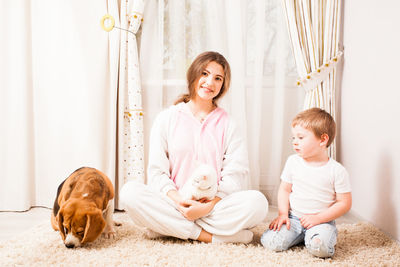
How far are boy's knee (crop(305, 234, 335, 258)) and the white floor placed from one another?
66 cm

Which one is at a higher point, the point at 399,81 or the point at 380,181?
the point at 399,81

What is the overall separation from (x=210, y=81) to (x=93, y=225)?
894mm

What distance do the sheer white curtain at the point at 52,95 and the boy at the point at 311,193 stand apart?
3.71 feet

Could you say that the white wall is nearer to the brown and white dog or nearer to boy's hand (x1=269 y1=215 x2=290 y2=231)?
boy's hand (x1=269 y1=215 x2=290 y2=231)

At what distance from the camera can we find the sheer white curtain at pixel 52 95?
234 centimetres

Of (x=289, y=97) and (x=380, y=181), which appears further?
(x=289, y=97)

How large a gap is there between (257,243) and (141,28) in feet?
4.93

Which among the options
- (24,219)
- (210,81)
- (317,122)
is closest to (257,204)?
(317,122)

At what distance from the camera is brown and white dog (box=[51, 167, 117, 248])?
1602 millimetres

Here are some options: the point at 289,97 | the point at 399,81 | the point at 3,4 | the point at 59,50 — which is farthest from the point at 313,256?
the point at 3,4

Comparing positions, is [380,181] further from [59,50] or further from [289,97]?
[59,50]

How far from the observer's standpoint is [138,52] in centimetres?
244

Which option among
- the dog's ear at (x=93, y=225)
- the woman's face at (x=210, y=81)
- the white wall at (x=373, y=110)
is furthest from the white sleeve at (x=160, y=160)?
the white wall at (x=373, y=110)

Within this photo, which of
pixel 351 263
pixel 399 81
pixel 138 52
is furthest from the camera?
pixel 138 52
